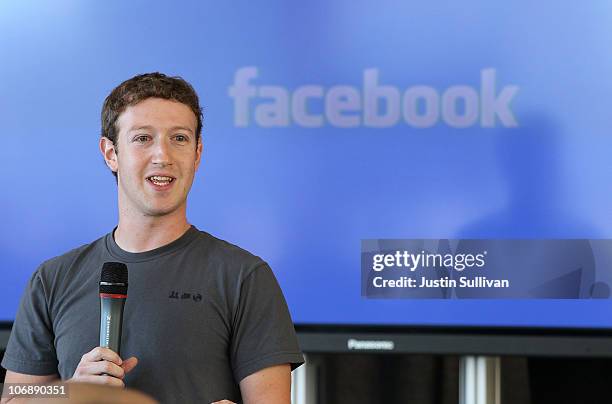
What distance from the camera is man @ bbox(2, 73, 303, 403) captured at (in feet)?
6.44

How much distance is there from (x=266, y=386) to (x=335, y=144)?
1556 millimetres

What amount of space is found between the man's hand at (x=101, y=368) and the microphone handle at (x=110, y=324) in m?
0.04

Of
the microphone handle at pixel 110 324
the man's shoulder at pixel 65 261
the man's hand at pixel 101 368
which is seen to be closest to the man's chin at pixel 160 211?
the man's shoulder at pixel 65 261

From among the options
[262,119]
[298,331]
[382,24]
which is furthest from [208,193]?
[382,24]

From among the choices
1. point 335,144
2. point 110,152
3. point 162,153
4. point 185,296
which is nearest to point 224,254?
point 185,296

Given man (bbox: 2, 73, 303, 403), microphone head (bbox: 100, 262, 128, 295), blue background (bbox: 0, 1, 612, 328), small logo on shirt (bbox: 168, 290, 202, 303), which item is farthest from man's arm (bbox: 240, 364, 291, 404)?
blue background (bbox: 0, 1, 612, 328)

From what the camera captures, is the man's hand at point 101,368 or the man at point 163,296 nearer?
the man's hand at point 101,368

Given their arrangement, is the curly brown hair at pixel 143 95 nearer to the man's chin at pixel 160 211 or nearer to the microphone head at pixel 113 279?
the man's chin at pixel 160 211

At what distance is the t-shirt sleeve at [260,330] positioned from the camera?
1.96m

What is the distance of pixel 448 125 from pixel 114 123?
151cm

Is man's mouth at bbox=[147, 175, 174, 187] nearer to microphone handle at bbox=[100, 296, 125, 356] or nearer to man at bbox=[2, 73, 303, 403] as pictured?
man at bbox=[2, 73, 303, 403]

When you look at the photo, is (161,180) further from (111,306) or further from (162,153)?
(111,306)

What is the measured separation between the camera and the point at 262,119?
11.3 feet

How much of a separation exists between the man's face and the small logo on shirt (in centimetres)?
17
